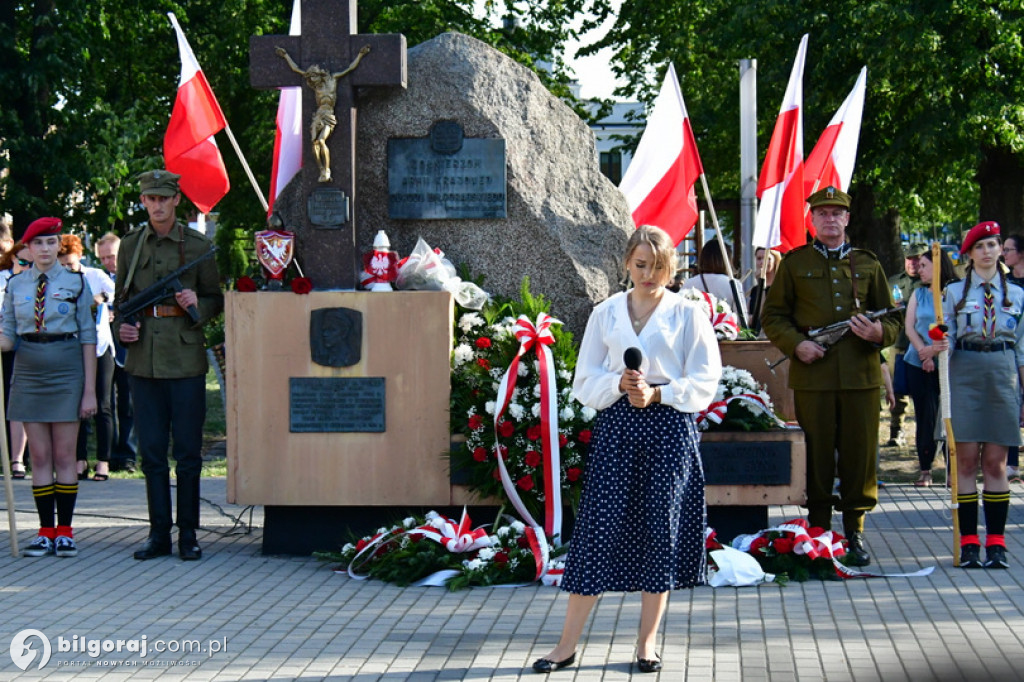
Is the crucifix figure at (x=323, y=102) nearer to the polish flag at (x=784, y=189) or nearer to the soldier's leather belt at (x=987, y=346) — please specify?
the polish flag at (x=784, y=189)

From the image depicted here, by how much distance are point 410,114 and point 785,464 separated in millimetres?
3160

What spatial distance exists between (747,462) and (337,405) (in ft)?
7.71

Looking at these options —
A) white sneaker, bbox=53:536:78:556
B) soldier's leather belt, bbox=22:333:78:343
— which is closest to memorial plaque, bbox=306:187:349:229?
soldier's leather belt, bbox=22:333:78:343

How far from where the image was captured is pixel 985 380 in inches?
290

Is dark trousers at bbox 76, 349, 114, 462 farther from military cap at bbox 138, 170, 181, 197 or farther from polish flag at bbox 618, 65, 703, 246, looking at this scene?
polish flag at bbox 618, 65, 703, 246

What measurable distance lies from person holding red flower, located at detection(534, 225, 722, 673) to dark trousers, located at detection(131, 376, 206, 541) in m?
3.14

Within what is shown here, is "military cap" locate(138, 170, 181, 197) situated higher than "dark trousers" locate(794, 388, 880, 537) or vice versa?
"military cap" locate(138, 170, 181, 197)

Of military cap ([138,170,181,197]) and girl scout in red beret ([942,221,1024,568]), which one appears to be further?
military cap ([138,170,181,197])

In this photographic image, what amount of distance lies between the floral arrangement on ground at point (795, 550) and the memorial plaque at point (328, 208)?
9.41ft

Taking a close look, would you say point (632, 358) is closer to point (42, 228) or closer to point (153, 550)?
point (153, 550)

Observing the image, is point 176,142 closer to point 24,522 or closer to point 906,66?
point 24,522

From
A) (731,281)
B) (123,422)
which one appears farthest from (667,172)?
(123,422)

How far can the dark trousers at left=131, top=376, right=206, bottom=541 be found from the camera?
24.9 ft

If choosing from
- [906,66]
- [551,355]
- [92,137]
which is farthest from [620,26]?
[551,355]
